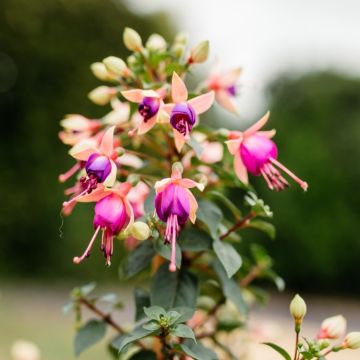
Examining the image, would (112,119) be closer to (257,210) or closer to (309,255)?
(257,210)

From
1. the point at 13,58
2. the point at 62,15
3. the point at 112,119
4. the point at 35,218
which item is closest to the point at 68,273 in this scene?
the point at 35,218

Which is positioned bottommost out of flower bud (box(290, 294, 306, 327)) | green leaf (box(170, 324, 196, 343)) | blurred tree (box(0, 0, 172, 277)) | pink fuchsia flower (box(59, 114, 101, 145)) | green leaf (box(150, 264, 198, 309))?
blurred tree (box(0, 0, 172, 277))

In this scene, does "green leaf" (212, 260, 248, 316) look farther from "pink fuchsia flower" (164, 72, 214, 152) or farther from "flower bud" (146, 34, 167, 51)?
"flower bud" (146, 34, 167, 51)

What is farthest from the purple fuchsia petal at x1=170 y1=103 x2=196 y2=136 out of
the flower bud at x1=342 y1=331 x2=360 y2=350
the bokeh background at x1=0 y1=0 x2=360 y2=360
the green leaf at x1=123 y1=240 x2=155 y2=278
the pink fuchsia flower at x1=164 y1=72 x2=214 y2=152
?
the bokeh background at x1=0 y1=0 x2=360 y2=360

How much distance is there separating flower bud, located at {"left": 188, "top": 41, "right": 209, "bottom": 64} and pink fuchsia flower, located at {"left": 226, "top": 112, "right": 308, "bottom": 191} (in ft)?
0.55

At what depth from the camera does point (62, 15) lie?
522 centimetres

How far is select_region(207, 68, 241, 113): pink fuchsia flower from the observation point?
0.99 meters

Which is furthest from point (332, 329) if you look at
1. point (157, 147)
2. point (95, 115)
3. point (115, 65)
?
point (95, 115)

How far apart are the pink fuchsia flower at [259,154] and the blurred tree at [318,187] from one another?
4592 millimetres

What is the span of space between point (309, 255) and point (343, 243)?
339mm

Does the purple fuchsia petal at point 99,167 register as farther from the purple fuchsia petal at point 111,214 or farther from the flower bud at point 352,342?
the flower bud at point 352,342

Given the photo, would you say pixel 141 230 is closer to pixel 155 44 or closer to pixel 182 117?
pixel 182 117

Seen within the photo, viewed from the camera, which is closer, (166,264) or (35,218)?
(166,264)

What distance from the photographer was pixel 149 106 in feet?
2.43
